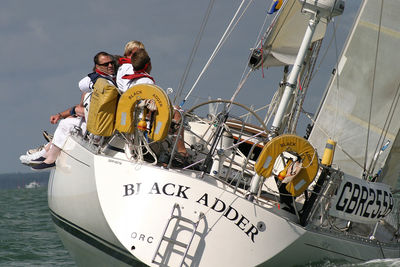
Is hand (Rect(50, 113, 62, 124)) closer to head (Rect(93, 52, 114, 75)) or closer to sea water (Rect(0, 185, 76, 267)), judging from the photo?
head (Rect(93, 52, 114, 75))

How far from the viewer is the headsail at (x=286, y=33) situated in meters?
11.1

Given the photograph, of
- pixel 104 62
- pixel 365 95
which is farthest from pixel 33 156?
pixel 365 95

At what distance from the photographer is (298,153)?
669cm

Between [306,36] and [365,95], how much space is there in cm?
333

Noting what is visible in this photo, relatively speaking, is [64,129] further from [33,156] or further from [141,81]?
[141,81]

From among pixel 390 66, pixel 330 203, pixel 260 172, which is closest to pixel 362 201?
pixel 330 203

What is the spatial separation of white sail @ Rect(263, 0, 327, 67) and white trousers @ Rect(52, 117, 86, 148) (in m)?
3.74

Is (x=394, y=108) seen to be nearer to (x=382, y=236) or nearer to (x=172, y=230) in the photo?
(x=382, y=236)

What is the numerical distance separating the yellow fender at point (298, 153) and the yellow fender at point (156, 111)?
0.90 m

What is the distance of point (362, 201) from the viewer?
753 cm

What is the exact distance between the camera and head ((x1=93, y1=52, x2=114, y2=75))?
8.20 m

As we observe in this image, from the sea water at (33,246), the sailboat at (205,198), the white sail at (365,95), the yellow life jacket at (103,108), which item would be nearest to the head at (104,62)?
the sailboat at (205,198)

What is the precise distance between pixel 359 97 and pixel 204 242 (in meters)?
4.60

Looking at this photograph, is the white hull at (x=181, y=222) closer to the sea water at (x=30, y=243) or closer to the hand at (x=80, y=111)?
the hand at (x=80, y=111)
